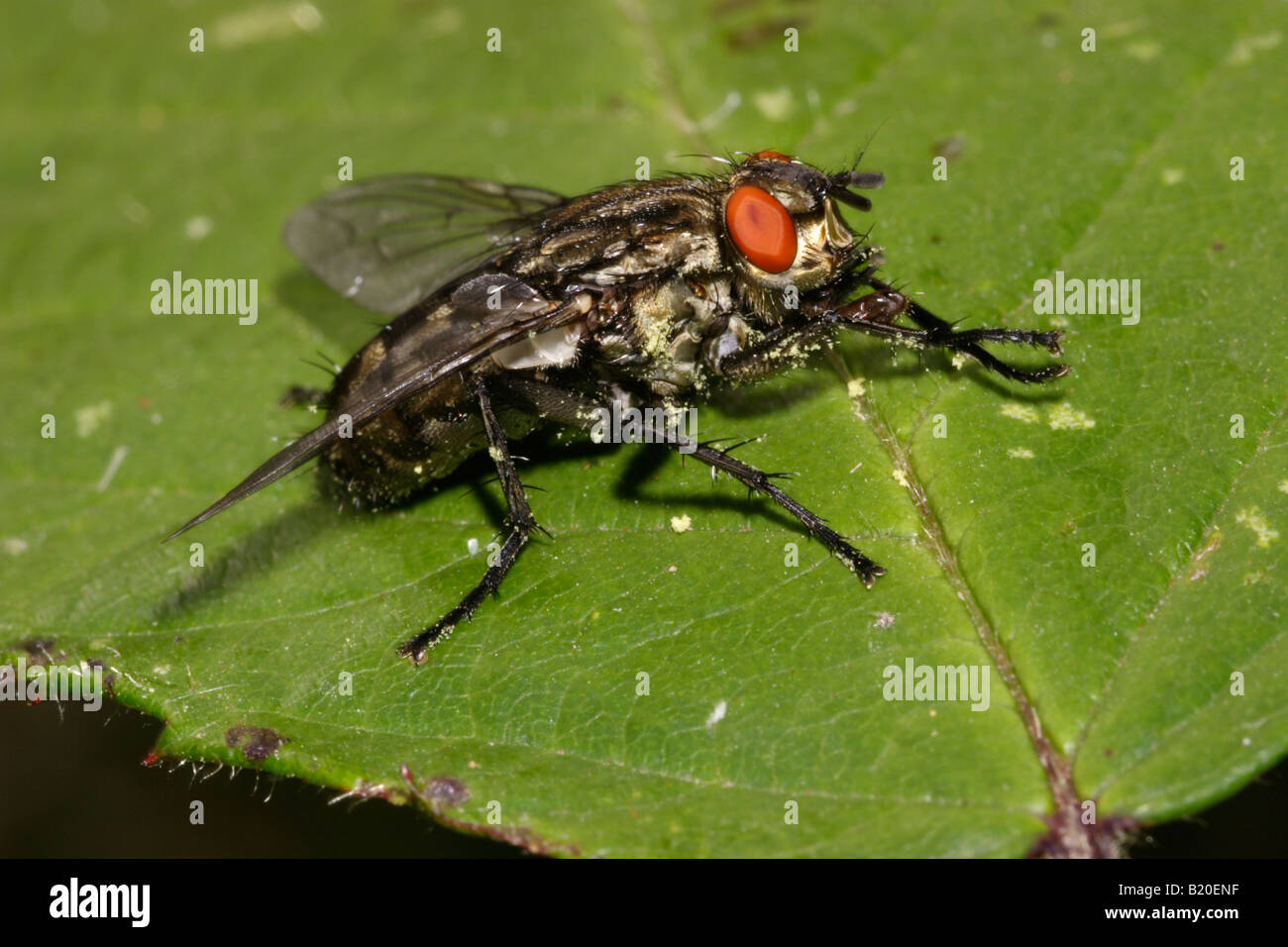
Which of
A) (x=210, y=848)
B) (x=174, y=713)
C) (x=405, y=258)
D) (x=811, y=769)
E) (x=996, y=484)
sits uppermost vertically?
(x=405, y=258)

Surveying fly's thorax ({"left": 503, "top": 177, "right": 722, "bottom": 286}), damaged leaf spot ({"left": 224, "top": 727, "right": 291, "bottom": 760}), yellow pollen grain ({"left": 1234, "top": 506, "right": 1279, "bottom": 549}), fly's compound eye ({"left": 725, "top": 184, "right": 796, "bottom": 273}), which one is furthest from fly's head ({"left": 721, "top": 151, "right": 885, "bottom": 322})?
damaged leaf spot ({"left": 224, "top": 727, "right": 291, "bottom": 760})

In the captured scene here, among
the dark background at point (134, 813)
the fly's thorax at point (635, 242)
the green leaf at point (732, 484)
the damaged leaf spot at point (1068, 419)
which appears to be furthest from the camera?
the dark background at point (134, 813)

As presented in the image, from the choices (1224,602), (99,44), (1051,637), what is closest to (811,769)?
(1051,637)

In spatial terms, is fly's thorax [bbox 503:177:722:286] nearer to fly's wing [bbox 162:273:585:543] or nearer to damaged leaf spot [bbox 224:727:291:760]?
fly's wing [bbox 162:273:585:543]

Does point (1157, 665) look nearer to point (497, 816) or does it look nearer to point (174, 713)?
point (497, 816)

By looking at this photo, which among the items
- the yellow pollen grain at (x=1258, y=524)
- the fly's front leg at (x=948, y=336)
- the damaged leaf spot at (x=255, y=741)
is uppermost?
the fly's front leg at (x=948, y=336)

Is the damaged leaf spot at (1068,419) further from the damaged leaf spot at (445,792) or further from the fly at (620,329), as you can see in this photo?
the damaged leaf spot at (445,792)

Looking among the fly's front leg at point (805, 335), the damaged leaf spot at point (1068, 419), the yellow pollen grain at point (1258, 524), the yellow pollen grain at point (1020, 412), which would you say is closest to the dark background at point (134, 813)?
the fly's front leg at point (805, 335)
